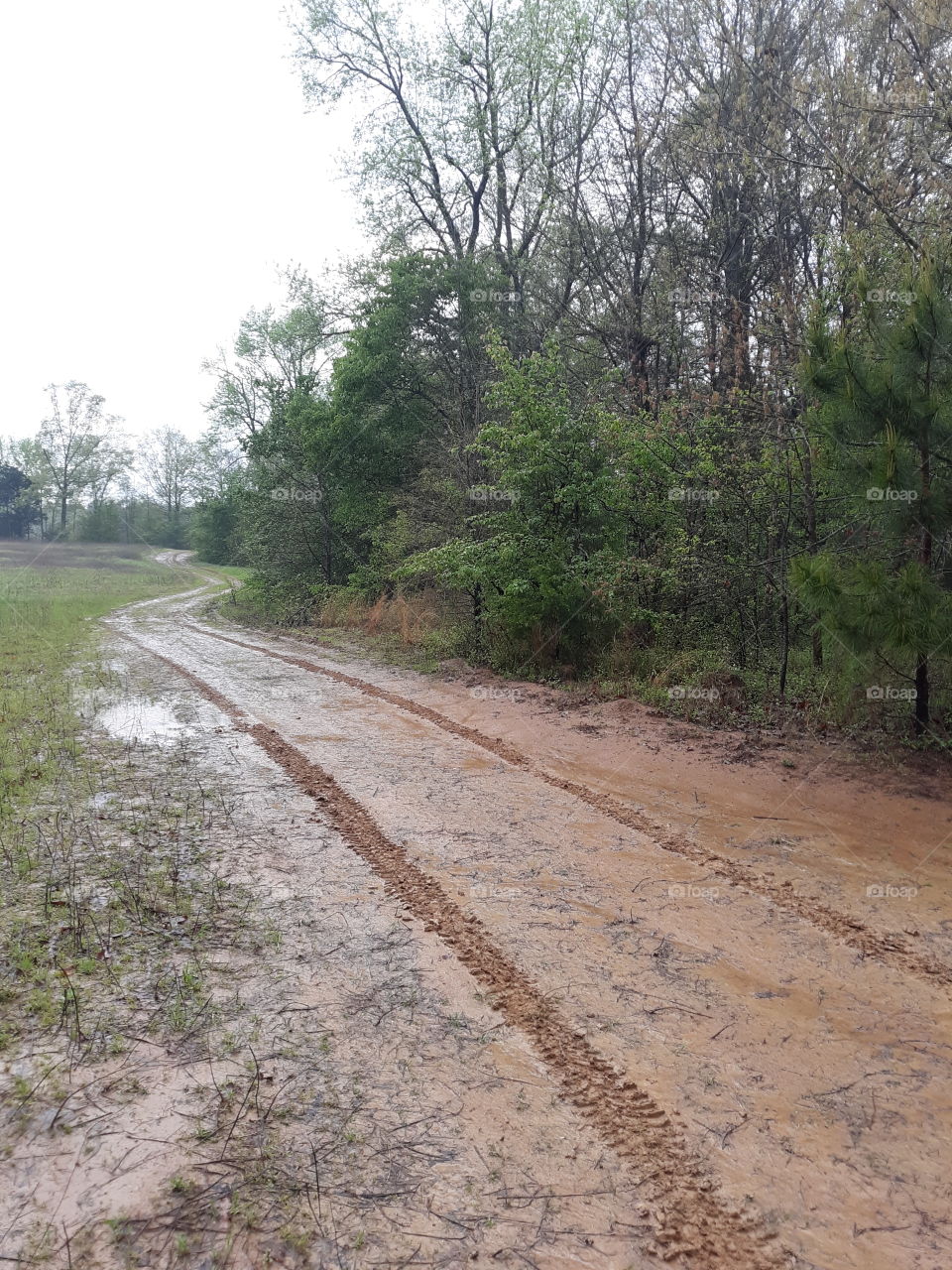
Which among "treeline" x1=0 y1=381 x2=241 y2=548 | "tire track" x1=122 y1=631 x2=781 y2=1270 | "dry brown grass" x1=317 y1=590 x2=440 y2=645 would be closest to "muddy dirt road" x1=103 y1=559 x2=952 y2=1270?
"tire track" x1=122 y1=631 x2=781 y2=1270

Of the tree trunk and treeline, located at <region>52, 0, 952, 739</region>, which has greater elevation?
treeline, located at <region>52, 0, 952, 739</region>

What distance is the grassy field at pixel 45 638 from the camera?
24.5 ft

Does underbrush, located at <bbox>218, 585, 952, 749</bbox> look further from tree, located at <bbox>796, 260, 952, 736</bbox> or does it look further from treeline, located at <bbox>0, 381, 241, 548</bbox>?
A: treeline, located at <bbox>0, 381, 241, 548</bbox>

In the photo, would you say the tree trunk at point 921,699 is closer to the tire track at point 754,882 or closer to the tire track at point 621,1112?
the tire track at point 754,882

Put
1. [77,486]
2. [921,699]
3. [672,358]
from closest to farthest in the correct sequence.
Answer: [921,699]
[672,358]
[77,486]

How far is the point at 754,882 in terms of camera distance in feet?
16.0

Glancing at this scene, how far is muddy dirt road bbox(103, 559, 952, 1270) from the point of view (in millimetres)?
2498

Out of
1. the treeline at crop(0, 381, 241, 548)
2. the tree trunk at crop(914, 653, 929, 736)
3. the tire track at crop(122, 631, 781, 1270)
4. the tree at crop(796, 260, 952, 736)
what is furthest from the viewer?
the treeline at crop(0, 381, 241, 548)

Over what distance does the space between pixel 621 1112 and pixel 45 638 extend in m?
17.3

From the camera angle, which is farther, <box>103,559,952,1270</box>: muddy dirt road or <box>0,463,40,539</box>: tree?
<box>0,463,40,539</box>: tree

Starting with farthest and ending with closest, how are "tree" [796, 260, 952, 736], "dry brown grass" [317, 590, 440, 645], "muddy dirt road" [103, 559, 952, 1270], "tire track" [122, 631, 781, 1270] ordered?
1. "dry brown grass" [317, 590, 440, 645]
2. "tree" [796, 260, 952, 736]
3. "muddy dirt road" [103, 559, 952, 1270]
4. "tire track" [122, 631, 781, 1270]

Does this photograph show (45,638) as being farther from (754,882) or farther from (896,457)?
(896,457)

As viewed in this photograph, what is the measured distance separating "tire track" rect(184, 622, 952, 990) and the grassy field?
4195 mm

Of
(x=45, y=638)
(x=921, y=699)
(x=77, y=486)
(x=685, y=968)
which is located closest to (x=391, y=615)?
(x=45, y=638)
